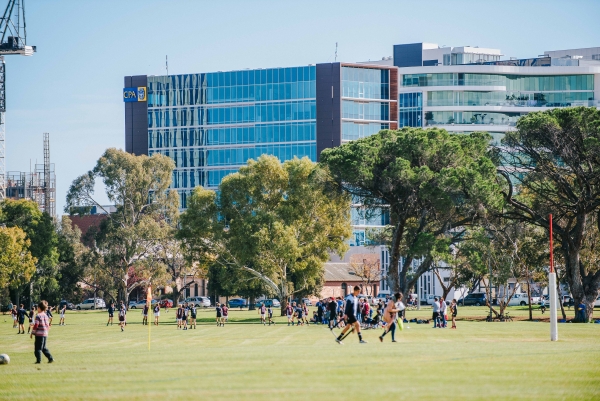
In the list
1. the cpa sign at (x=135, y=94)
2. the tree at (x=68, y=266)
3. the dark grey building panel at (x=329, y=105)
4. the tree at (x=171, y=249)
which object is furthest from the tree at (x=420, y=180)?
the cpa sign at (x=135, y=94)

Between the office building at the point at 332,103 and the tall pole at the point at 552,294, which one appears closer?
the tall pole at the point at 552,294

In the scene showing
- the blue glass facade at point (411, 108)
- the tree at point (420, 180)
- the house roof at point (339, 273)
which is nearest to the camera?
the tree at point (420, 180)

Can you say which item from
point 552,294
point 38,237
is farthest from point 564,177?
point 38,237

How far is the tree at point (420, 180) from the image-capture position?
2484 inches

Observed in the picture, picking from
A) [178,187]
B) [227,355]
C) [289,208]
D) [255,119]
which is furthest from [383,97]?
[227,355]

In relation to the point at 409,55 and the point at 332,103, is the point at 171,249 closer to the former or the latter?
the point at 332,103

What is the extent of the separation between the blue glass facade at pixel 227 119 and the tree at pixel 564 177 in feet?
264

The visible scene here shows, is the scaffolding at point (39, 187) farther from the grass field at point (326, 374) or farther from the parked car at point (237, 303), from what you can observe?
the grass field at point (326, 374)

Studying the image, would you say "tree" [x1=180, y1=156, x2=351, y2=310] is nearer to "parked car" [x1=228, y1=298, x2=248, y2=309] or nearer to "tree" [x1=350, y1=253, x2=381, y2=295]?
"tree" [x1=350, y1=253, x2=381, y2=295]

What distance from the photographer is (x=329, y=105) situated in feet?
477

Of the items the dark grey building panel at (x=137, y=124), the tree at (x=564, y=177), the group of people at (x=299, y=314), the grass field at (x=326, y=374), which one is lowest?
the group of people at (x=299, y=314)

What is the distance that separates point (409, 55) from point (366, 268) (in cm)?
4608

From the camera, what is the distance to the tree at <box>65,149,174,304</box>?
106 m

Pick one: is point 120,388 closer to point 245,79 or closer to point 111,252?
point 111,252
